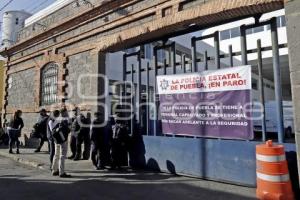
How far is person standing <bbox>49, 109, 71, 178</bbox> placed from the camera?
25.7 feet

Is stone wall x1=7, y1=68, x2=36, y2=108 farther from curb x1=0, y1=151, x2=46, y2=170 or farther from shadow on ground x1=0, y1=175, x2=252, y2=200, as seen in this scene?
shadow on ground x1=0, y1=175, x2=252, y2=200

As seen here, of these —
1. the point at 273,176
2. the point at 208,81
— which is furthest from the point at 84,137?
the point at 273,176

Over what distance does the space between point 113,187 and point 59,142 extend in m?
2.04

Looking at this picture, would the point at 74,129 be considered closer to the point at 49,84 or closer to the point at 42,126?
the point at 42,126

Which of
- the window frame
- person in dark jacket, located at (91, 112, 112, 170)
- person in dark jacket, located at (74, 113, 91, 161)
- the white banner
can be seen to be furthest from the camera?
the window frame

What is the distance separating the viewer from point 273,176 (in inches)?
207

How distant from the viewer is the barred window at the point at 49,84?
12.9 metres

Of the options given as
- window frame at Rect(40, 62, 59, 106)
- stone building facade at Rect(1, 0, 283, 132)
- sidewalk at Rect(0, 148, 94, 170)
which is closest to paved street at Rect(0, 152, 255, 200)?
sidewalk at Rect(0, 148, 94, 170)

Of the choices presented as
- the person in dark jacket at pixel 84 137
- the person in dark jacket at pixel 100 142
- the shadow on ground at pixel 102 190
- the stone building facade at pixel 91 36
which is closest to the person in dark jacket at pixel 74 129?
the person in dark jacket at pixel 84 137

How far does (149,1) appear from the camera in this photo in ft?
29.0

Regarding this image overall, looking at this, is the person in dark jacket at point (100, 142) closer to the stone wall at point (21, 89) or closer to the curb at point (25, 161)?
the curb at point (25, 161)

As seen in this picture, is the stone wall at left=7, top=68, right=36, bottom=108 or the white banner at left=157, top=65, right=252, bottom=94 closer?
the white banner at left=157, top=65, right=252, bottom=94

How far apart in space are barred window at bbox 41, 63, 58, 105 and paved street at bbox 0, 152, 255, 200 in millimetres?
5089

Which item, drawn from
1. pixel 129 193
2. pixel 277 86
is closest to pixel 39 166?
pixel 129 193
